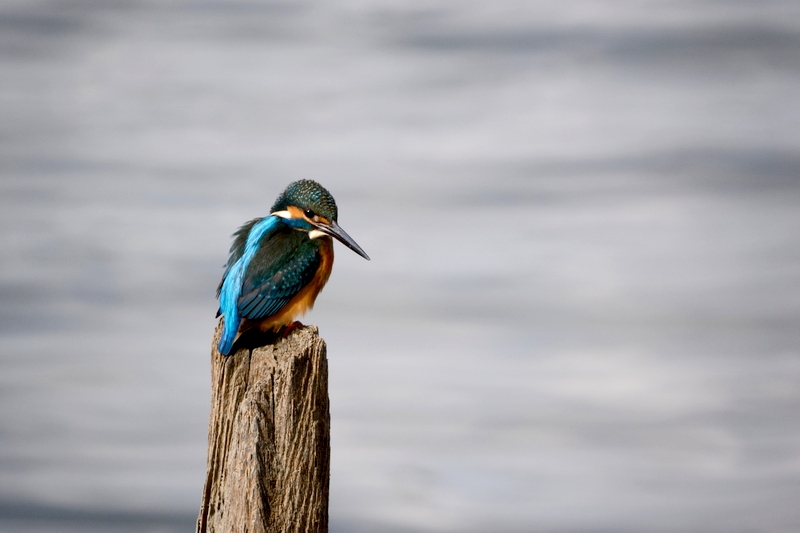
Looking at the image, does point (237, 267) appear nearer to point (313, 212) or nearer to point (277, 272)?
point (277, 272)

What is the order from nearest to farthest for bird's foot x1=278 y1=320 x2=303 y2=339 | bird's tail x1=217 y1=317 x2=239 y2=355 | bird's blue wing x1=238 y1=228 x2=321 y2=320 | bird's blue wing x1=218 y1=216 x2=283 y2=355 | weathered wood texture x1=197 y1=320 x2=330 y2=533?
weathered wood texture x1=197 y1=320 x2=330 y2=533 < bird's tail x1=217 y1=317 x2=239 y2=355 < bird's blue wing x1=218 y1=216 x2=283 y2=355 < bird's blue wing x1=238 y1=228 x2=321 y2=320 < bird's foot x1=278 y1=320 x2=303 y2=339

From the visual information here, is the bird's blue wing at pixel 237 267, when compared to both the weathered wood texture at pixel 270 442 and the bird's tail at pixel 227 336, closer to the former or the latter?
the bird's tail at pixel 227 336

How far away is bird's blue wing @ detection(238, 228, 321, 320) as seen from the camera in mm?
5035

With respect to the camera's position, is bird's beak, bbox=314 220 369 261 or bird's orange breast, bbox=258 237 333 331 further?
bird's beak, bbox=314 220 369 261

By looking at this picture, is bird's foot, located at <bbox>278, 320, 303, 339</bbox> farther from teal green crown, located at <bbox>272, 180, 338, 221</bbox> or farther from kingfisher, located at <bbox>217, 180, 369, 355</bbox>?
teal green crown, located at <bbox>272, 180, 338, 221</bbox>

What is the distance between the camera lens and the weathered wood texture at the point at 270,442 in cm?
420

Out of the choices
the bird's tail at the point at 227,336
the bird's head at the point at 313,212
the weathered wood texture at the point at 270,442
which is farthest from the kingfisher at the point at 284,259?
the weathered wood texture at the point at 270,442

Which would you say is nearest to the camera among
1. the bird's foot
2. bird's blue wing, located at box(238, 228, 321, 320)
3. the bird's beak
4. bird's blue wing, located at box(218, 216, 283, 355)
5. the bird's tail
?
the bird's tail

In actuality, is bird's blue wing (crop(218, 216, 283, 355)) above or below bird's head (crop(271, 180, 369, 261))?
below

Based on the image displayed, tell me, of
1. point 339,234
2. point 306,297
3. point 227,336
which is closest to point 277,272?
point 306,297

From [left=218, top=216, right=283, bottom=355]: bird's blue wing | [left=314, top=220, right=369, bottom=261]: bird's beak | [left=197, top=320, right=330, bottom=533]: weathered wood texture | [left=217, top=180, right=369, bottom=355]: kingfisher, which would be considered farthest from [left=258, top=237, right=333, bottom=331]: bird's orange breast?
[left=197, top=320, right=330, bottom=533]: weathered wood texture

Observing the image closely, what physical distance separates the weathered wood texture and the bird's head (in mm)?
1132

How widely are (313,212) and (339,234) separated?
0.73 ft

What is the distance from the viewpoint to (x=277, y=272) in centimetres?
529
